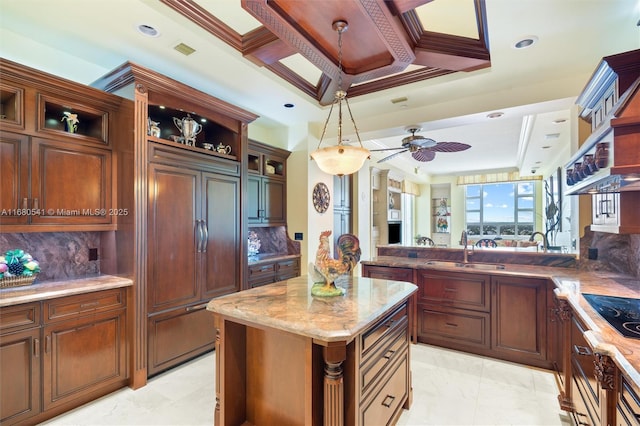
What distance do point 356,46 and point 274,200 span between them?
2542mm

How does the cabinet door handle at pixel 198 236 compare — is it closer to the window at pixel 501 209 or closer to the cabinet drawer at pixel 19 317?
the cabinet drawer at pixel 19 317

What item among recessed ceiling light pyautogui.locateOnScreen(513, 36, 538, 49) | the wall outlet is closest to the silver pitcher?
the wall outlet

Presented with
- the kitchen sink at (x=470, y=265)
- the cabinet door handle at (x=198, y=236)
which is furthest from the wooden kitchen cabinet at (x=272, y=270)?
the kitchen sink at (x=470, y=265)

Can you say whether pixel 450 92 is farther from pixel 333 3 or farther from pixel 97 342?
pixel 97 342

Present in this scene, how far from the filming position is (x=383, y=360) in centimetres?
179

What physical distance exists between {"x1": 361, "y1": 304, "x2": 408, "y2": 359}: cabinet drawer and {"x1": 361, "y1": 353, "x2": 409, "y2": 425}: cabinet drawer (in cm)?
27

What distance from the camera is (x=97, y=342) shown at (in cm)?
238

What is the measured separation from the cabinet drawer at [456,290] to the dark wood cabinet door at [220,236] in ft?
7.03

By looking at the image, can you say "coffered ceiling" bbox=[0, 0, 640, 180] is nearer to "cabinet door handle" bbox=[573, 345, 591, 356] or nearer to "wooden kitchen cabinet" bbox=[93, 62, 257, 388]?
"wooden kitchen cabinet" bbox=[93, 62, 257, 388]

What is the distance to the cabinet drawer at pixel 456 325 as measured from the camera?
3100 millimetres

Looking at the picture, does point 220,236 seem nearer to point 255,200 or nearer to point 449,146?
point 255,200

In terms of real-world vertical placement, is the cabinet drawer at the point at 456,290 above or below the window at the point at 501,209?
below

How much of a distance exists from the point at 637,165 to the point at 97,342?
3.57 metres

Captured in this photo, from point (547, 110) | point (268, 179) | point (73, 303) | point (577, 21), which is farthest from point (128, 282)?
point (547, 110)
